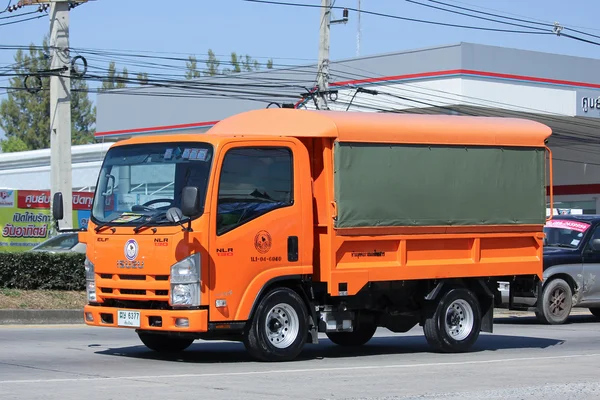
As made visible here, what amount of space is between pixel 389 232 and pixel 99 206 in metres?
3.54

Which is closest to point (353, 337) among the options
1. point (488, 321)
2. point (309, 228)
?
point (488, 321)

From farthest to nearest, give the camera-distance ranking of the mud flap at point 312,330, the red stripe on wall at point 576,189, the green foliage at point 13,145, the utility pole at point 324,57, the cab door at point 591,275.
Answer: the green foliage at point 13,145 < the red stripe on wall at point 576,189 < the utility pole at point 324,57 < the cab door at point 591,275 < the mud flap at point 312,330

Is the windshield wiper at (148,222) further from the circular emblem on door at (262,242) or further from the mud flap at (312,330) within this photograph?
the mud flap at (312,330)

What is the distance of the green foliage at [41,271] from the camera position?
62.7 feet

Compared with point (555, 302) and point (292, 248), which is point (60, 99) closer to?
point (555, 302)

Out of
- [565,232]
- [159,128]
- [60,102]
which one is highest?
[159,128]

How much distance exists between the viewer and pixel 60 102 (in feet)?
80.0

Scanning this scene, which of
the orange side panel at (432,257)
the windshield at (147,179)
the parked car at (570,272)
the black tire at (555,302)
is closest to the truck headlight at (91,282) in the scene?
the windshield at (147,179)

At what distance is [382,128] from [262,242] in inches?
86.3

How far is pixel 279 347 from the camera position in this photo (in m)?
12.2

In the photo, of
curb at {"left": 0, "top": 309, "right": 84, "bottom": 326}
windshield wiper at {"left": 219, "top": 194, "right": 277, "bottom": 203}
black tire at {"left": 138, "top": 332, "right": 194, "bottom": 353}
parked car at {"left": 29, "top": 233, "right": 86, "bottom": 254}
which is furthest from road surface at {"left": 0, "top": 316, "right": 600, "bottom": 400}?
parked car at {"left": 29, "top": 233, "right": 86, "bottom": 254}

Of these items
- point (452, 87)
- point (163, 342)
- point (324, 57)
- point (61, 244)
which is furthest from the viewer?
point (452, 87)

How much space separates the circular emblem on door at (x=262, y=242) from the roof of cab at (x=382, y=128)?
4.23 feet

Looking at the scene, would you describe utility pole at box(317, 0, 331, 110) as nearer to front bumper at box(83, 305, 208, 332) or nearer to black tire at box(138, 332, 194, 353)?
black tire at box(138, 332, 194, 353)
